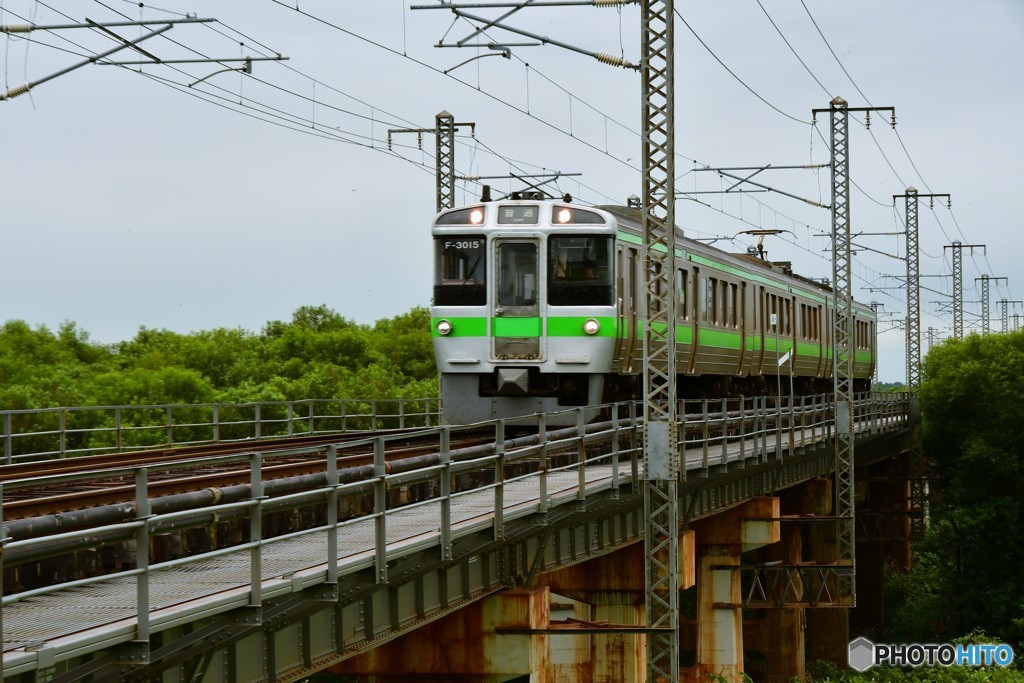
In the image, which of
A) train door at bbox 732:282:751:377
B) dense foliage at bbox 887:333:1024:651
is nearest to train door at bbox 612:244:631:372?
train door at bbox 732:282:751:377

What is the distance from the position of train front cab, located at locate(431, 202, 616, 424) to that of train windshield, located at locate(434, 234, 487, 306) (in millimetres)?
15

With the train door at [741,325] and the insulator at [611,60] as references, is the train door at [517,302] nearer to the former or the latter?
the insulator at [611,60]

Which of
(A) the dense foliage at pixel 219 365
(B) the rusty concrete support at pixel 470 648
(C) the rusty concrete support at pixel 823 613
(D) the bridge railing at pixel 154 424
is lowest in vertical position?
(C) the rusty concrete support at pixel 823 613

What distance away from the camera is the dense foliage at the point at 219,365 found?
56188 mm

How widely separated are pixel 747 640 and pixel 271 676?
39.9 meters

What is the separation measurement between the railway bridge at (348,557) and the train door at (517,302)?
1654 mm

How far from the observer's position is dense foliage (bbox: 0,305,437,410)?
56.2 metres

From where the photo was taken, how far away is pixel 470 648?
49.2 feet

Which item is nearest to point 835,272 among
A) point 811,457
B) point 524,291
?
point 811,457

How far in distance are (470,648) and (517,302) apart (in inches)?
341

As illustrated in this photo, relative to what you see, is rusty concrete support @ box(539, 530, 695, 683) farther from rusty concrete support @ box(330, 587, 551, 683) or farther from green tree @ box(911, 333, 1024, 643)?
green tree @ box(911, 333, 1024, 643)

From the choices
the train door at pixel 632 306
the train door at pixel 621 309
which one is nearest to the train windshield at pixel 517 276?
the train door at pixel 621 309

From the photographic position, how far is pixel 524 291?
22906mm

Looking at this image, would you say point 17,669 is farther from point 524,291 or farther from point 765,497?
point 765,497
